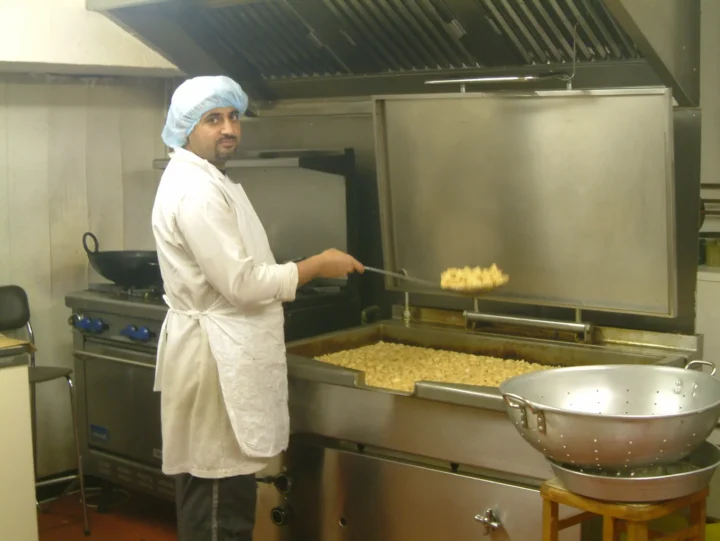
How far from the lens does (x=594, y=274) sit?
227 cm

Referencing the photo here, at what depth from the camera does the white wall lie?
2770mm

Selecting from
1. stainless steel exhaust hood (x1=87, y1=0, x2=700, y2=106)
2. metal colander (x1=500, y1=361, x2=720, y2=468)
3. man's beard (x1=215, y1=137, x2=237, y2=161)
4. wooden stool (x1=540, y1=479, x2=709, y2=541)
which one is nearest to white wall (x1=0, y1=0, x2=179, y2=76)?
stainless steel exhaust hood (x1=87, y1=0, x2=700, y2=106)

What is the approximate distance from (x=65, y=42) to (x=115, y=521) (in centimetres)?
164

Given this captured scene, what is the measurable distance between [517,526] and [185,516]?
80cm

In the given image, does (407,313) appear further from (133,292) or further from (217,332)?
(133,292)

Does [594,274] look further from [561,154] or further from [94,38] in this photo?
[94,38]

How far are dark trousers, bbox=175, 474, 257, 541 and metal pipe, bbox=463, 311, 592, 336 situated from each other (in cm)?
82

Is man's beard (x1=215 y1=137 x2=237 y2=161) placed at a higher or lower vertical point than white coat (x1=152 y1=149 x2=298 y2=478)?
Answer: higher

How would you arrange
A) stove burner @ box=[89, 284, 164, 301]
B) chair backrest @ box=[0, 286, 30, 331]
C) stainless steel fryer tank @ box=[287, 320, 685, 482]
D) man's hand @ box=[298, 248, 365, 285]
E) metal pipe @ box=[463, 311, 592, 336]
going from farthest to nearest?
1. chair backrest @ box=[0, 286, 30, 331]
2. stove burner @ box=[89, 284, 164, 301]
3. metal pipe @ box=[463, 311, 592, 336]
4. man's hand @ box=[298, 248, 365, 285]
5. stainless steel fryer tank @ box=[287, 320, 685, 482]

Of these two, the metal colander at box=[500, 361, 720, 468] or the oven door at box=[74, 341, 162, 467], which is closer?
the metal colander at box=[500, 361, 720, 468]

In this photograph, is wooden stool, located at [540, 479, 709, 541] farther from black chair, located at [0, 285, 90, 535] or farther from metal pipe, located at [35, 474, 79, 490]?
metal pipe, located at [35, 474, 79, 490]

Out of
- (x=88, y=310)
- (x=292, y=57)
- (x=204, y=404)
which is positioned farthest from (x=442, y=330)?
(x=88, y=310)

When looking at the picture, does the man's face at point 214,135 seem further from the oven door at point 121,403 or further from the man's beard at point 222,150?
the oven door at point 121,403

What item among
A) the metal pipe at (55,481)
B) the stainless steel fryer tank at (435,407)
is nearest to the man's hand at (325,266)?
the stainless steel fryer tank at (435,407)
